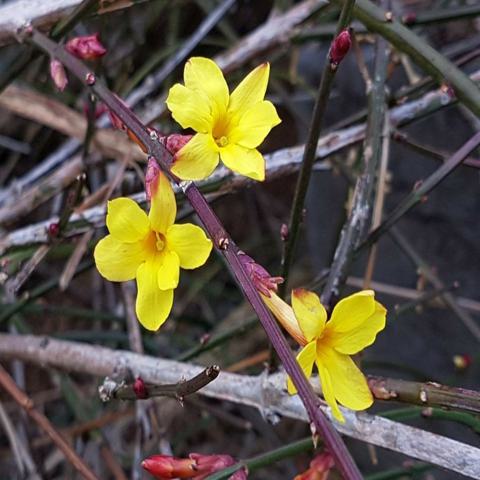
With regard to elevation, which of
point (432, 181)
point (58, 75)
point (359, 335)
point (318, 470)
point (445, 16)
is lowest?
point (318, 470)

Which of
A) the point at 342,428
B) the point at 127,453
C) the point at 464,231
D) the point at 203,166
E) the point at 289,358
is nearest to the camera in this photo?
the point at 289,358

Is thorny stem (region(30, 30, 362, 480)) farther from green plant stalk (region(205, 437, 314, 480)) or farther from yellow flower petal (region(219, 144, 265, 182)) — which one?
green plant stalk (region(205, 437, 314, 480))

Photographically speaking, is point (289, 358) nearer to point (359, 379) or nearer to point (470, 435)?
point (359, 379)

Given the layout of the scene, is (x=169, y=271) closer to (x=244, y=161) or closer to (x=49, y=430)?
(x=244, y=161)

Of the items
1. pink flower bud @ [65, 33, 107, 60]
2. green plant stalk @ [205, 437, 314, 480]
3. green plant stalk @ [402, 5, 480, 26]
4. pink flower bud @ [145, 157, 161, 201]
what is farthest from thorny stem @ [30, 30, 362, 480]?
green plant stalk @ [402, 5, 480, 26]

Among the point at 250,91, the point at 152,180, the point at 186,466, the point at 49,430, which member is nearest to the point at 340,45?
the point at 250,91

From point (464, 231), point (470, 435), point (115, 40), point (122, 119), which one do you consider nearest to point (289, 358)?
point (122, 119)
